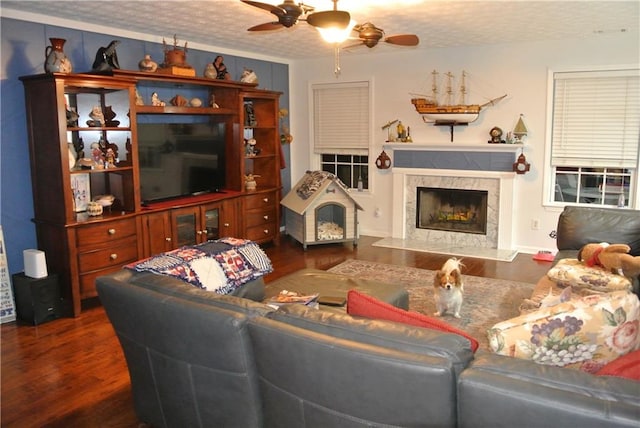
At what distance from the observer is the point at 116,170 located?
182 inches

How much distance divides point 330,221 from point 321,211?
6.9 inches

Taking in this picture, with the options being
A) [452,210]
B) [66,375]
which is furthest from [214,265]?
[452,210]

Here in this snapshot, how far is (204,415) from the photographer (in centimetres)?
231

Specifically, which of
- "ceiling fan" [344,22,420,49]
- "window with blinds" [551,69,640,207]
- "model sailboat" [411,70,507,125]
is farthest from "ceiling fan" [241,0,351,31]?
"window with blinds" [551,69,640,207]

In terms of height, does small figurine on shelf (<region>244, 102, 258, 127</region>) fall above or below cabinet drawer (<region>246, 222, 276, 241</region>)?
above

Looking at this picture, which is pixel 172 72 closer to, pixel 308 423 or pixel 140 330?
pixel 140 330

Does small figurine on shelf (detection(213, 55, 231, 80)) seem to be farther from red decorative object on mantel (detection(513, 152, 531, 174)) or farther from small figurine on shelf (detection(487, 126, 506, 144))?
red decorative object on mantel (detection(513, 152, 531, 174))

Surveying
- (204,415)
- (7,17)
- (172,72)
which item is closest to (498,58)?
(172,72)

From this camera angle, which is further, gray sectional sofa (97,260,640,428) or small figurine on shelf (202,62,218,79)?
small figurine on shelf (202,62,218,79)

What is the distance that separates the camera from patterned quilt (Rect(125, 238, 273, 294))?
2.79m

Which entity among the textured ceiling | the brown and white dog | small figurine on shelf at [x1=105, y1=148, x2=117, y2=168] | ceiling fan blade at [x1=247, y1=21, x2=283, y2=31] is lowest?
the brown and white dog

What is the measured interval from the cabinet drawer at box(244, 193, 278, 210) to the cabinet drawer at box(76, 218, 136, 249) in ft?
5.34

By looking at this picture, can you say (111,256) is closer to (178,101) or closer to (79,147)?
(79,147)

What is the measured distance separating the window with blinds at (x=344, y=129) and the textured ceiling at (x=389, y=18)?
4.45 feet
